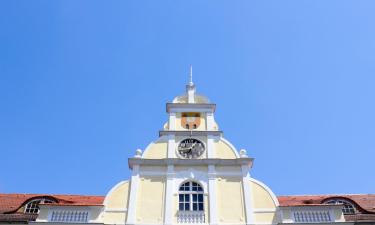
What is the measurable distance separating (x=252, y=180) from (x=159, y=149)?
18.9 ft

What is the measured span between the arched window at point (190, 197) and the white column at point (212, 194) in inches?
20.0

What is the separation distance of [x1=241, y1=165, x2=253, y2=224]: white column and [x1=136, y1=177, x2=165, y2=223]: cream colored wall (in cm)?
450

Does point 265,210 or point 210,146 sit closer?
point 265,210

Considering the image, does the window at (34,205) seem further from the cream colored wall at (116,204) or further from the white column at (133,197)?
the white column at (133,197)

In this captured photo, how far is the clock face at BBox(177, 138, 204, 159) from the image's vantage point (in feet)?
83.6

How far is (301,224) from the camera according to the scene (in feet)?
72.0

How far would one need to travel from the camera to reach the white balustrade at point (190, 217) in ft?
74.1

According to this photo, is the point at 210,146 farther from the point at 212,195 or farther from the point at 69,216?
the point at 69,216

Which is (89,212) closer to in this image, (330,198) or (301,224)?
(301,224)

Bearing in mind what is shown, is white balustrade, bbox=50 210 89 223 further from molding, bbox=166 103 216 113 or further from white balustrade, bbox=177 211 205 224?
molding, bbox=166 103 216 113

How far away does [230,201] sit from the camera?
2356 centimetres

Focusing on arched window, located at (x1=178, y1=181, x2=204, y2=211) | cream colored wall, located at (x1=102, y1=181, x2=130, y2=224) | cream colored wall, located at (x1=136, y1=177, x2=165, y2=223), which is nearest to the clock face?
arched window, located at (x1=178, y1=181, x2=204, y2=211)

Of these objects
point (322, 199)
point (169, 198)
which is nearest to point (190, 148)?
point (169, 198)

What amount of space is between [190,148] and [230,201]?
4110 mm
